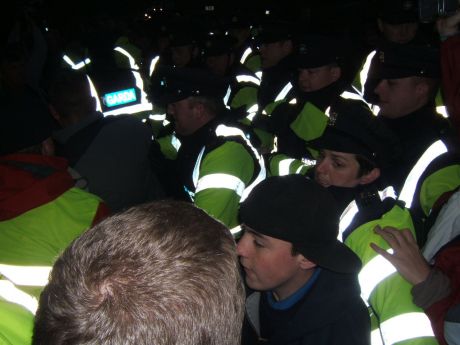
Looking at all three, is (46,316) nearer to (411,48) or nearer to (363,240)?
(363,240)

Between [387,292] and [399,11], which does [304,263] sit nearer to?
[387,292]

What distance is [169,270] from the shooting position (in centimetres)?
101

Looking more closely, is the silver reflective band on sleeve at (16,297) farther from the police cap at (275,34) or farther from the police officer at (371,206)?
the police cap at (275,34)

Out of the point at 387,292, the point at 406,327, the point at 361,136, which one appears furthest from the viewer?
the point at 361,136

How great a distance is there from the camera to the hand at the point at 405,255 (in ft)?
6.39

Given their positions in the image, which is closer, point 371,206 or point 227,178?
point 371,206

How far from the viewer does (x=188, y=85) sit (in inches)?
137

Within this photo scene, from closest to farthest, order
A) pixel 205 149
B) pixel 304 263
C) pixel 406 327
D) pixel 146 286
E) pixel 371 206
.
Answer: pixel 146 286
pixel 406 327
pixel 304 263
pixel 371 206
pixel 205 149

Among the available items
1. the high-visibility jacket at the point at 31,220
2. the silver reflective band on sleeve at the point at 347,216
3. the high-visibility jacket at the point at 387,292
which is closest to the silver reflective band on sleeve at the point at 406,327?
the high-visibility jacket at the point at 387,292

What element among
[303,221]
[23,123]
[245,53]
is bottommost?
[245,53]

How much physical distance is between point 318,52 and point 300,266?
2471mm

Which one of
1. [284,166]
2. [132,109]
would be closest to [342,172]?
[284,166]

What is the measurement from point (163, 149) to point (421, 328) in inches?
103

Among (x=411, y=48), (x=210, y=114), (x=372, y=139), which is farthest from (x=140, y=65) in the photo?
(x=372, y=139)
